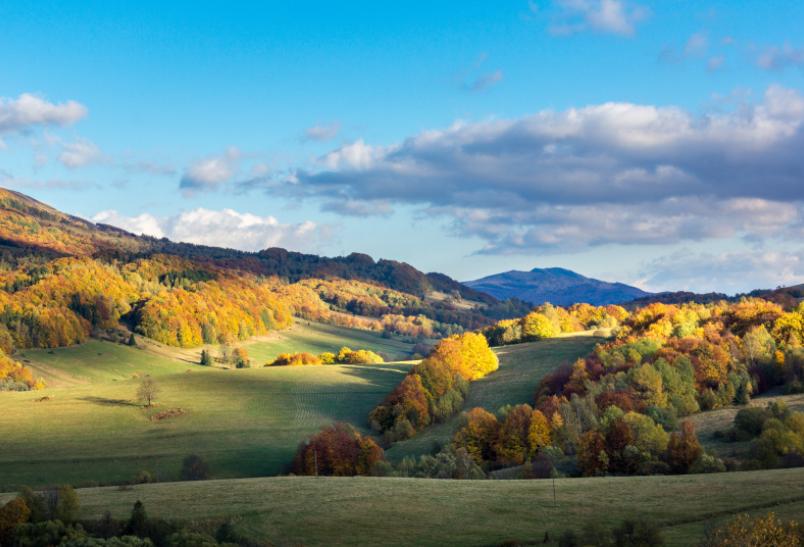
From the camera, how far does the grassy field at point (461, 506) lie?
4097cm

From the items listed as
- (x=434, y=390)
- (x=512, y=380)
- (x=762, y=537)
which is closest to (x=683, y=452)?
(x=762, y=537)

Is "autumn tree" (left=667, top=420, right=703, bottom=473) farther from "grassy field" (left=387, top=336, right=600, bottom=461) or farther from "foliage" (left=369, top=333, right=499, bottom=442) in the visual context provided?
"foliage" (left=369, top=333, right=499, bottom=442)

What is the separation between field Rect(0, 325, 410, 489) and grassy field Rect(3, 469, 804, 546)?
118 ft

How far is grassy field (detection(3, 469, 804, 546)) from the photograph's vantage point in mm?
40969

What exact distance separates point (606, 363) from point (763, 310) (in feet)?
146

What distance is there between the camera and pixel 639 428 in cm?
7075

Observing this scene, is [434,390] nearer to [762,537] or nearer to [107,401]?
[107,401]

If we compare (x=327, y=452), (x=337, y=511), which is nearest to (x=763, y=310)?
(x=327, y=452)

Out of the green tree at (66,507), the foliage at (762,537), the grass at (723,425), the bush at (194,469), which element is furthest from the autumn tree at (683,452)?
the bush at (194,469)

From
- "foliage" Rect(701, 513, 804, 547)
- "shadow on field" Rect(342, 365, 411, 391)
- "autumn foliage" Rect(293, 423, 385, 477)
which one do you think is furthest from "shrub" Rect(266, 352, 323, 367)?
"foliage" Rect(701, 513, 804, 547)

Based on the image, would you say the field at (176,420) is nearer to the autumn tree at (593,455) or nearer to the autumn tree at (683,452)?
the autumn tree at (593,455)

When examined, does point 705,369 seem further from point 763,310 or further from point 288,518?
point 288,518

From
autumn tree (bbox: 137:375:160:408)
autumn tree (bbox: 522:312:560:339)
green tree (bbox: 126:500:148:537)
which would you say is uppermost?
autumn tree (bbox: 522:312:560:339)

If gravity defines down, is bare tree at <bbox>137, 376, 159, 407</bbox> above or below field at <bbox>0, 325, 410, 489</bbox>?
above
